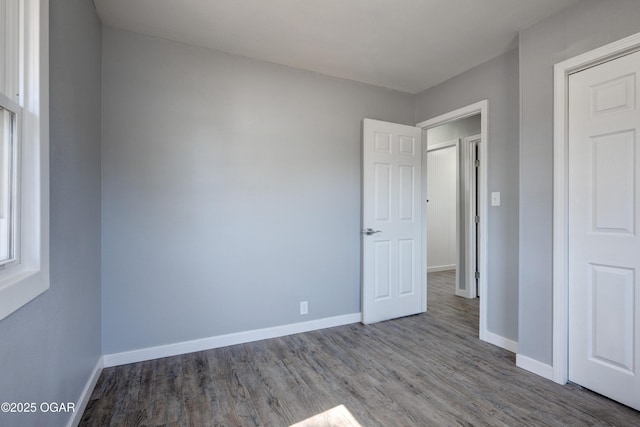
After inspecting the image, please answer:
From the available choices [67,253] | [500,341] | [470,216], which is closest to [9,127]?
[67,253]

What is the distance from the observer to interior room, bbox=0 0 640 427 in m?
1.45

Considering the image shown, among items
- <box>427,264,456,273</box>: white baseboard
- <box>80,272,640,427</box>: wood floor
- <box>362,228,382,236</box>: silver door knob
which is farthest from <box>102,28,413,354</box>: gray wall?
<box>427,264,456,273</box>: white baseboard

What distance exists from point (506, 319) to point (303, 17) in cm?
294

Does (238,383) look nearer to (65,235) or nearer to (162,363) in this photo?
(162,363)

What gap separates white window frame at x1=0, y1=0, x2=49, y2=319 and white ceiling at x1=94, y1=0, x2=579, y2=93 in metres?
1.10

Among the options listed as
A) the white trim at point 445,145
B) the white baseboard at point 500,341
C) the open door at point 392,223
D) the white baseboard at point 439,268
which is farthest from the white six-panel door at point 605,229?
the white baseboard at point 439,268

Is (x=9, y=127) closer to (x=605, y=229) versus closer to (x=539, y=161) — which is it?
(x=539, y=161)

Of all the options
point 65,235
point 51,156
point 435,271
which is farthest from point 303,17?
point 435,271

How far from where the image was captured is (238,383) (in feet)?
6.95

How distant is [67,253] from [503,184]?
123 inches

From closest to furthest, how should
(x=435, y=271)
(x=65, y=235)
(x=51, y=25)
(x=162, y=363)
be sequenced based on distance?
(x=51, y=25) < (x=65, y=235) < (x=162, y=363) < (x=435, y=271)

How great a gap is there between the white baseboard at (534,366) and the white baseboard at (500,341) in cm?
24

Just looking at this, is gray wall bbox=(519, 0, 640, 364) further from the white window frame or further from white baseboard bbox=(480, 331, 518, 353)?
the white window frame

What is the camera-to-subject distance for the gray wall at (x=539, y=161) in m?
2.09
